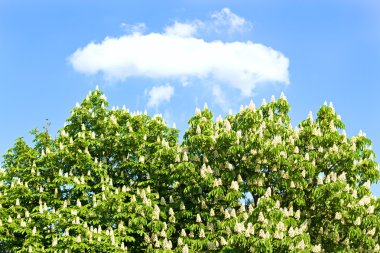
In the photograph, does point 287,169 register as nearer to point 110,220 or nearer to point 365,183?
point 365,183

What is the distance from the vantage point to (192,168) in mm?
23219

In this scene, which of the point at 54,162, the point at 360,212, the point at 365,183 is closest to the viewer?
the point at 360,212

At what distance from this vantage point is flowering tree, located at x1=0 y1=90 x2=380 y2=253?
2188 cm

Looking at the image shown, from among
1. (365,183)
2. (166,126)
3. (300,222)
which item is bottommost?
(300,222)

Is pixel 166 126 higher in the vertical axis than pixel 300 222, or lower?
higher

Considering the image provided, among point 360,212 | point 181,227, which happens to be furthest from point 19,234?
point 360,212

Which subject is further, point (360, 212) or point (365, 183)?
point (365, 183)

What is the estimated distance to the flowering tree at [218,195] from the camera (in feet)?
A: 71.8

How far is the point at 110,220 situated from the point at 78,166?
2877 millimetres

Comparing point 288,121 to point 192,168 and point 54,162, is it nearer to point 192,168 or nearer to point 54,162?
point 192,168

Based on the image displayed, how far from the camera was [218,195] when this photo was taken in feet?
74.1

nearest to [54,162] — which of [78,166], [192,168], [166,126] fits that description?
[78,166]

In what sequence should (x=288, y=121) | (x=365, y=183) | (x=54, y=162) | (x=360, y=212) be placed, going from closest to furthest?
1. (x=360, y=212)
2. (x=365, y=183)
3. (x=288, y=121)
4. (x=54, y=162)

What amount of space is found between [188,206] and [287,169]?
4.30 meters
